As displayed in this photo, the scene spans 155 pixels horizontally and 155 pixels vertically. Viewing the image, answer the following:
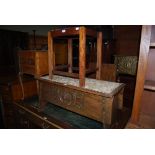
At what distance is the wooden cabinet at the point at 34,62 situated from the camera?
1.69 meters

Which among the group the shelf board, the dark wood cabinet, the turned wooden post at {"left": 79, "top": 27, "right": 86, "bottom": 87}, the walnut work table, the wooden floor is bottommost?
the dark wood cabinet

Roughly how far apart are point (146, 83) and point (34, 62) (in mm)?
1391

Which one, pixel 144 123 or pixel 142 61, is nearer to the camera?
Answer: pixel 142 61

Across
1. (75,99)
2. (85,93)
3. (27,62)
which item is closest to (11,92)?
(27,62)

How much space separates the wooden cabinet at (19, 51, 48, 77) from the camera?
1694mm

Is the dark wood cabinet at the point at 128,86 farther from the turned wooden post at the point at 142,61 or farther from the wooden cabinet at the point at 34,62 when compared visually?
the turned wooden post at the point at 142,61

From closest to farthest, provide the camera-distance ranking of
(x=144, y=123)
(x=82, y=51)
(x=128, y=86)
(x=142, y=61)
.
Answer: (x=142, y=61) → (x=144, y=123) → (x=82, y=51) → (x=128, y=86)

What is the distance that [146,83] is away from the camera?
97 cm

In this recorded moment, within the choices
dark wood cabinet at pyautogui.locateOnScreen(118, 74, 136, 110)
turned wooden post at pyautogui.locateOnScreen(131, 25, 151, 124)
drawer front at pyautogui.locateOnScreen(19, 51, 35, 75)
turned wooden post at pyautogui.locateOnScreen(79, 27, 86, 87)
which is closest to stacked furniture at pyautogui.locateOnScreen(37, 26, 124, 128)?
turned wooden post at pyautogui.locateOnScreen(79, 27, 86, 87)

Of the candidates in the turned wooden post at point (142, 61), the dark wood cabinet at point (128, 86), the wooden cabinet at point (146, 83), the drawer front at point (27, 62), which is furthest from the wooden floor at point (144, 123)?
the dark wood cabinet at point (128, 86)

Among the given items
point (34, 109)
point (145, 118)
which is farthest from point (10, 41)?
point (145, 118)

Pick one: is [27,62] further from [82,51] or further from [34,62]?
[82,51]

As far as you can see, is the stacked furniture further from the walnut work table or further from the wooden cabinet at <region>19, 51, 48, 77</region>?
the wooden cabinet at <region>19, 51, 48, 77</region>

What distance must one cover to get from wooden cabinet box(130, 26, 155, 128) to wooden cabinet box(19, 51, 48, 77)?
3.94ft
